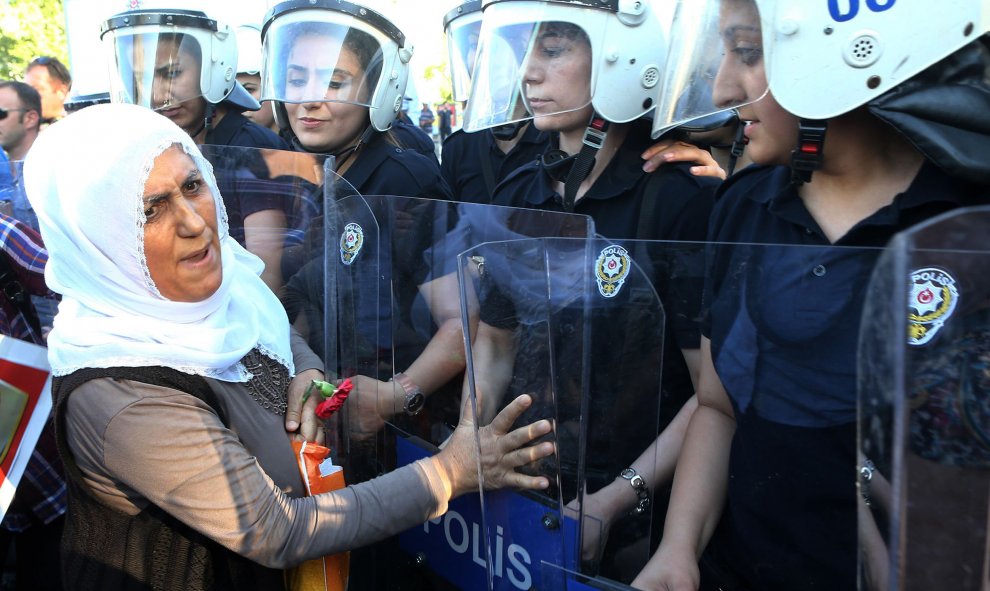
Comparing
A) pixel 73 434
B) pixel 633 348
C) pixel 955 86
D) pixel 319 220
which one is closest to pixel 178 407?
pixel 73 434

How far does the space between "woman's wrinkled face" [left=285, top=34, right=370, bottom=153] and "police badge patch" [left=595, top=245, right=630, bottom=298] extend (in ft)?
7.66

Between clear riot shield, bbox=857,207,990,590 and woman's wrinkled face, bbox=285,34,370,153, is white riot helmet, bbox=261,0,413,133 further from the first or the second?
clear riot shield, bbox=857,207,990,590

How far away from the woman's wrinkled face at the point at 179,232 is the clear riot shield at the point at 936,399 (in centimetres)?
148

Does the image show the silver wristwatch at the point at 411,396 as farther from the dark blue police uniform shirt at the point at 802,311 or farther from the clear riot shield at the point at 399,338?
the dark blue police uniform shirt at the point at 802,311

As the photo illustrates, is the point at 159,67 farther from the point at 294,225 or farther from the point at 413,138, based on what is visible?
the point at 294,225

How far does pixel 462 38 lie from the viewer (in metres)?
5.43

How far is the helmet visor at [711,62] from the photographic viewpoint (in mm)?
1747

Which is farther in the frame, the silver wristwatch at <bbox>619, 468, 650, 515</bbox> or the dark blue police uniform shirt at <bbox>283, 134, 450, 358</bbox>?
the dark blue police uniform shirt at <bbox>283, 134, 450, 358</bbox>

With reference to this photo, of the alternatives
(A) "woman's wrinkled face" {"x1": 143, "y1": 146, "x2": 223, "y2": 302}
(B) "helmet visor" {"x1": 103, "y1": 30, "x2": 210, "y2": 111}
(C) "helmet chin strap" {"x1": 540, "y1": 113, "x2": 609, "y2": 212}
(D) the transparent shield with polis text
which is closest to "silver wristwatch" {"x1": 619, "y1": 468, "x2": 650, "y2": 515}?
(D) the transparent shield with polis text

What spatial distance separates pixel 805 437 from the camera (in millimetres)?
1318

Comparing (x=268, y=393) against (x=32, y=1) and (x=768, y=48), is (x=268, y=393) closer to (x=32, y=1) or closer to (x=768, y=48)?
(x=768, y=48)

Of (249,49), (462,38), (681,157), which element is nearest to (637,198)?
(681,157)

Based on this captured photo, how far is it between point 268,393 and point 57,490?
90cm

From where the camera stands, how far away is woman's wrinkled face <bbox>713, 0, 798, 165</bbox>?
5.61ft
